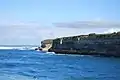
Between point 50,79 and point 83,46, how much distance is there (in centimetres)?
9503

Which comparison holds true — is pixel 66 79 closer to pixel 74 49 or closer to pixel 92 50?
pixel 92 50

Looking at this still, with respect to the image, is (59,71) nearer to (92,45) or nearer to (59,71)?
(59,71)

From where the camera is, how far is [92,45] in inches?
5098

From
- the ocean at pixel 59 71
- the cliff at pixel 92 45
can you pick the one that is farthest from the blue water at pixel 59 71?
the cliff at pixel 92 45

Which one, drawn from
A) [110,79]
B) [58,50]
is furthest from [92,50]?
[110,79]

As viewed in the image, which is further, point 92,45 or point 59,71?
point 92,45

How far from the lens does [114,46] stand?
114 metres

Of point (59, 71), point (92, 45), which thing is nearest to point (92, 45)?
point (92, 45)

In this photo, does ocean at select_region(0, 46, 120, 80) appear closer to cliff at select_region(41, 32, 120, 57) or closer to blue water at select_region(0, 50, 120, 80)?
blue water at select_region(0, 50, 120, 80)

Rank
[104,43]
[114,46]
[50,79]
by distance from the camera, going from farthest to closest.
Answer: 1. [104,43]
2. [114,46]
3. [50,79]

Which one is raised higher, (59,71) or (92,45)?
(92,45)

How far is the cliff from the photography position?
380 feet

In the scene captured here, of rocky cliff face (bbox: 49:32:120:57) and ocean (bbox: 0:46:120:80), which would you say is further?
rocky cliff face (bbox: 49:32:120:57)

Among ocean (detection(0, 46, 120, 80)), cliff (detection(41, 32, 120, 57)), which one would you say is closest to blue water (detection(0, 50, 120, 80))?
ocean (detection(0, 46, 120, 80))
